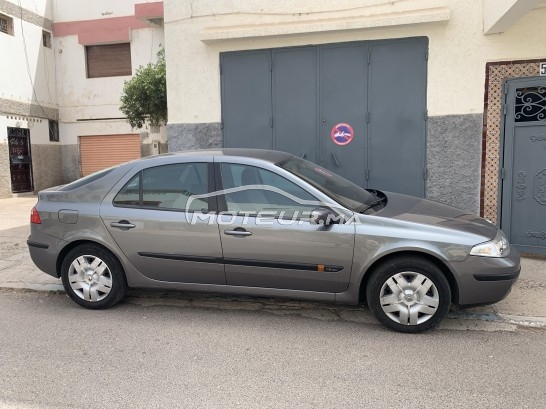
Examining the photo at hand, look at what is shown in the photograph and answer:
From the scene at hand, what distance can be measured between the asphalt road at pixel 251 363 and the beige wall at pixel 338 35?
13.1 ft

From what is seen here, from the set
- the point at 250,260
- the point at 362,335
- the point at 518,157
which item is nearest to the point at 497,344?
the point at 362,335

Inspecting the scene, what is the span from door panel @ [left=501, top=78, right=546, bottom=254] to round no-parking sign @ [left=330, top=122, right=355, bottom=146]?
2.21 m

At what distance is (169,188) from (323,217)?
5.22 ft

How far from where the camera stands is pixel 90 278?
471cm

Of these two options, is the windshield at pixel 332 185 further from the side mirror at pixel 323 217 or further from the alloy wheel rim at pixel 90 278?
the alloy wheel rim at pixel 90 278

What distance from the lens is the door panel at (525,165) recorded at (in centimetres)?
641

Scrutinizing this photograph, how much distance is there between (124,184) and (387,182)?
4.10 m

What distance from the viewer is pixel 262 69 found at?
749cm

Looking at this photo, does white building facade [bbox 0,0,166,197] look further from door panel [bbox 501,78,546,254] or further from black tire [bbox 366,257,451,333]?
black tire [bbox 366,257,451,333]

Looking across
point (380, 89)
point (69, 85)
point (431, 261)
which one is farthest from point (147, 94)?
point (431, 261)

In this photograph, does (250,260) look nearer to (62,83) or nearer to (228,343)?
(228,343)

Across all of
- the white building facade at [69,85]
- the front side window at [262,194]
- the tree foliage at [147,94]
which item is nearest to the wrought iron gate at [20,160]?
the white building facade at [69,85]

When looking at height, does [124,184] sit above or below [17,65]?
below

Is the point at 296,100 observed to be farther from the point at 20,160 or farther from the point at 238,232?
the point at 20,160
